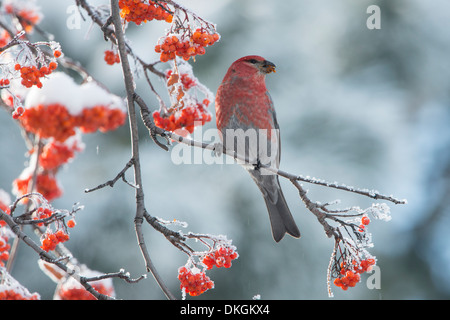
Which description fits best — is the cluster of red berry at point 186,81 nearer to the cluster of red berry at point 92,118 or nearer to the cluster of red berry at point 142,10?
the cluster of red berry at point 142,10

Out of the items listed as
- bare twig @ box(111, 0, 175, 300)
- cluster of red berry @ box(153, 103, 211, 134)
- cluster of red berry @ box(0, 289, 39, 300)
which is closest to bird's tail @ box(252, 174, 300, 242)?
cluster of red berry @ box(153, 103, 211, 134)

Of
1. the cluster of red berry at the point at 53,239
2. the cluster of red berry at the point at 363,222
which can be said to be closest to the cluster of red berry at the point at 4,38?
the cluster of red berry at the point at 53,239

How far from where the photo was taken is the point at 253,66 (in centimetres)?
313

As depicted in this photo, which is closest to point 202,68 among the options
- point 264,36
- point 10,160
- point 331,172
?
point 264,36

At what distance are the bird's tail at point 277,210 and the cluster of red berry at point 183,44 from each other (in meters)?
1.41

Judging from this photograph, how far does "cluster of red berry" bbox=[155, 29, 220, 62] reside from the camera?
1734mm

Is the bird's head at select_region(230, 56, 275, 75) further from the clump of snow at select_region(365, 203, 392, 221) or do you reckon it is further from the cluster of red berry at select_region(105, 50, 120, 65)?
the clump of snow at select_region(365, 203, 392, 221)

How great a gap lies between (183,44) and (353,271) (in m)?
1.07

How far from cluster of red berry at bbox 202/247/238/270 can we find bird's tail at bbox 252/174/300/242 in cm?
98

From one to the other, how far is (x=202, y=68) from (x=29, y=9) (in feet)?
7.81

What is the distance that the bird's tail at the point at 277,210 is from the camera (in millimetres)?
2914

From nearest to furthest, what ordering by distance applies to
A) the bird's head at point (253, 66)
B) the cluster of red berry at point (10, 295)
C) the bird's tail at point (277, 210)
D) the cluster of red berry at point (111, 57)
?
the cluster of red berry at point (10, 295) < the cluster of red berry at point (111, 57) < the bird's tail at point (277, 210) < the bird's head at point (253, 66)

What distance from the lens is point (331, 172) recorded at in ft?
15.6
